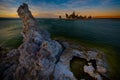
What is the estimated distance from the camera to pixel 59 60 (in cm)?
1546

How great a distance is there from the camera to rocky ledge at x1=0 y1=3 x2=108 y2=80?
12412mm

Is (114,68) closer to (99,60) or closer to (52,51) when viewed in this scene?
Answer: (99,60)

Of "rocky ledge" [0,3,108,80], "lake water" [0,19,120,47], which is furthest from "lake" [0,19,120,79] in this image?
"rocky ledge" [0,3,108,80]

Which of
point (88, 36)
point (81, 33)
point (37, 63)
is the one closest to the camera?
point (37, 63)

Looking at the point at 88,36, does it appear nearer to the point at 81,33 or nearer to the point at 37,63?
the point at 81,33

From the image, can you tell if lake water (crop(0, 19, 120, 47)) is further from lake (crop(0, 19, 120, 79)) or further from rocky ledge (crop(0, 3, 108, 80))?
rocky ledge (crop(0, 3, 108, 80))

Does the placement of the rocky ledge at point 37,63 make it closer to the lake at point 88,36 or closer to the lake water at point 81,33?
the lake at point 88,36

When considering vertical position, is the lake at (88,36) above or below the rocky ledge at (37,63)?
below

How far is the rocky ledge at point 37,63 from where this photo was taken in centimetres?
1241

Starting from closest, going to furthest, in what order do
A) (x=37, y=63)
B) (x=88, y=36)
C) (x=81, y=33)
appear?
(x=37, y=63) → (x=88, y=36) → (x=81, y=33)

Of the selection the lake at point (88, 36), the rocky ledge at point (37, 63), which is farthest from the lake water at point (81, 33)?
the rocky ledge at point (37, 63)

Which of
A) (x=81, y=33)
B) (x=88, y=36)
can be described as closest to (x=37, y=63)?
(x=88, y=36)

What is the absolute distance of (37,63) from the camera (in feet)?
41.5

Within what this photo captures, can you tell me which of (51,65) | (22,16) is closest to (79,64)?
(51,65)
